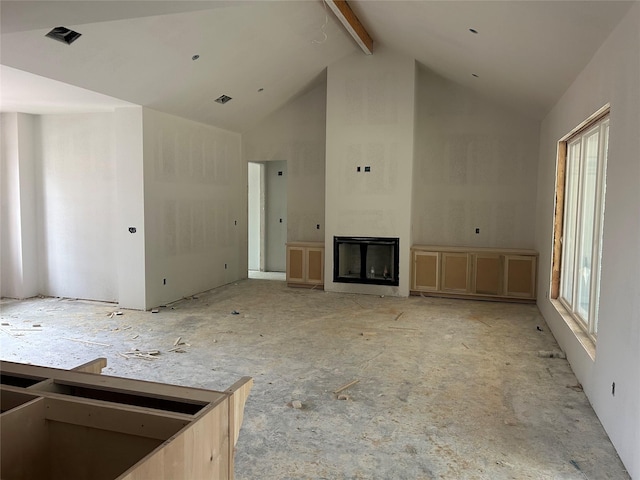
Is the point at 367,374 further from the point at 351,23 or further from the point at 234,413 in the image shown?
the point at 351,23

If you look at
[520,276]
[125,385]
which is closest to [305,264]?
[520,276]

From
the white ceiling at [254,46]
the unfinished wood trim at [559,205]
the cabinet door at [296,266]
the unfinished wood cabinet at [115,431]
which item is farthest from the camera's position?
the cabinet door at [296,266]

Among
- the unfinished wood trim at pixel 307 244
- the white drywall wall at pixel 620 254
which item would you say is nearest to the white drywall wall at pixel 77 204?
the unfinished wood trim at pixel 307 244

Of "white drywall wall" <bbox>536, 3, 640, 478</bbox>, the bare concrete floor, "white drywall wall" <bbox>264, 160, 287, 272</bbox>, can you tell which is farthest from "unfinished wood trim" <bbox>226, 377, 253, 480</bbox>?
"white drywall wall" <bbox>264, 160, 287, 272</bbox>

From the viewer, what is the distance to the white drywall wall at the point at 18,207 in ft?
23.2

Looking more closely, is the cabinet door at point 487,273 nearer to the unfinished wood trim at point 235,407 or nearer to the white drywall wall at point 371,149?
the white drywall wall at point 371,149

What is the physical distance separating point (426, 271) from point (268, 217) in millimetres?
3963

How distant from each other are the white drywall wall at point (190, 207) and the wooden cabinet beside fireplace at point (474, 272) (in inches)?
136

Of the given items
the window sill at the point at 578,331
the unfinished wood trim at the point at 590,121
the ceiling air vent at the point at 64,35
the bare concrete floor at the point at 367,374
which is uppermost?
the ceiling air vent at the point at 64,35

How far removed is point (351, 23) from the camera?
6.05m

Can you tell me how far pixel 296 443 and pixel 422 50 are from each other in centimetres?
576

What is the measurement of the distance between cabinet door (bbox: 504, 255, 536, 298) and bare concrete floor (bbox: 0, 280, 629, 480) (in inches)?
12.2

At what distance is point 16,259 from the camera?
726cm

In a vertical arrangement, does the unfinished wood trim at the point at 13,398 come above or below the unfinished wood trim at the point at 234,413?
Answer: above
